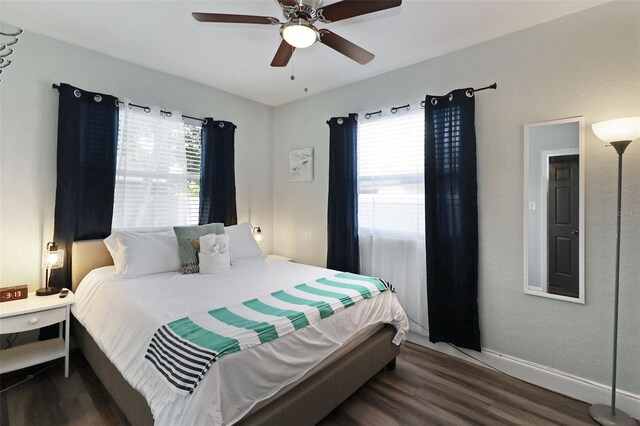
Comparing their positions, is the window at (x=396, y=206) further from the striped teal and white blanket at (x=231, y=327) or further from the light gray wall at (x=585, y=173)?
the striped teal and white blanket at (x=231, y=327)

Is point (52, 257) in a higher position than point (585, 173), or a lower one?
lower

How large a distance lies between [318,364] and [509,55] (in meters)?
2.64

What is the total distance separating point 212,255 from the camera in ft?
8.55

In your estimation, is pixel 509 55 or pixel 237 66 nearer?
pixel 509 55

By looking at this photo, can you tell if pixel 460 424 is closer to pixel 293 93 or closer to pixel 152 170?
pixel 152 170

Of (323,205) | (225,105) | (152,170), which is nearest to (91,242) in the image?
(152,170)

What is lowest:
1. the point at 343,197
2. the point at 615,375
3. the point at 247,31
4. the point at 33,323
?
the point at 615,375

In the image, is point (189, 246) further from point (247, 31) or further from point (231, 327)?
point (247, 31)

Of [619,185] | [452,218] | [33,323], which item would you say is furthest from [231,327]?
[619,185]

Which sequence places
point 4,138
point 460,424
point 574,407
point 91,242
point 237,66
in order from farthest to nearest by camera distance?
point 237,66 < point 91,242 < point 4,138 < point 574,407 < point 460,424

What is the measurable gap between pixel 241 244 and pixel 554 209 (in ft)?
8.88

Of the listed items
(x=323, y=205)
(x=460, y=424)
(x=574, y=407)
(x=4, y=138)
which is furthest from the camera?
(x=323, y=205)

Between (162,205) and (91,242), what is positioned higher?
(162,205)

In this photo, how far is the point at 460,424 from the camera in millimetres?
1817
